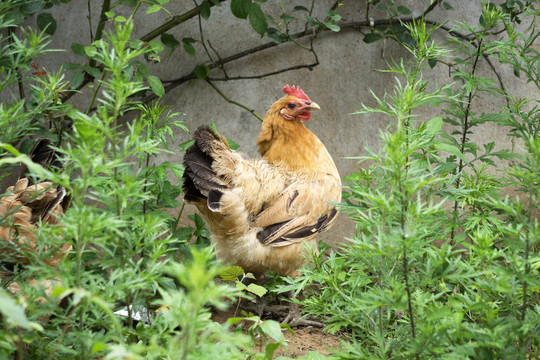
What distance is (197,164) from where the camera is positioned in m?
2.78

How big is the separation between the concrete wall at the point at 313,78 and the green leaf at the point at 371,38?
0.21 m

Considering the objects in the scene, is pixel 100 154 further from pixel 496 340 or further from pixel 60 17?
pixel 60 17

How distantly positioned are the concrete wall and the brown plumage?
85cm

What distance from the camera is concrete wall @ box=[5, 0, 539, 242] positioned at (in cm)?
401

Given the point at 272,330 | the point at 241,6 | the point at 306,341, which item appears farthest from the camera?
the point at 241,6

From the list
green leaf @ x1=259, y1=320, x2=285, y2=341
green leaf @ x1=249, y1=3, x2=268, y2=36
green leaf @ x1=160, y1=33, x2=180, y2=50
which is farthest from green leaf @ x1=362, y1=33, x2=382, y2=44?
green leaf @ x1=259, y1=320, x2=285, y2=341

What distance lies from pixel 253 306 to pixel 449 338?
184cm


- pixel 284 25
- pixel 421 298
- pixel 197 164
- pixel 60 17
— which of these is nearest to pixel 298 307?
pixel 197 164

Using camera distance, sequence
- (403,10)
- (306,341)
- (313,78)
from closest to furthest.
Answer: (306,341)
(403,10)
(313,78)

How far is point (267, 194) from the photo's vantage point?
119 inches

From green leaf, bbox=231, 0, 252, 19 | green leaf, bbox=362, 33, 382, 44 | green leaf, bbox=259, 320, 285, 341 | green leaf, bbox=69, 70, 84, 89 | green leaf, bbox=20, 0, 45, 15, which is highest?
green leaf, bbox=231, 0, 252, 19

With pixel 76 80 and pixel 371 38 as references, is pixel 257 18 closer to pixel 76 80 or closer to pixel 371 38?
pixel 371 38

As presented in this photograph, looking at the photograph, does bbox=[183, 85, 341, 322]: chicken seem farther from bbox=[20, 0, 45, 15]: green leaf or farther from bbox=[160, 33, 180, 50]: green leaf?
bbox=[20, 0, 45, 15]: green leaf

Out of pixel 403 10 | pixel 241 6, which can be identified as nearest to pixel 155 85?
pixel 241 6
